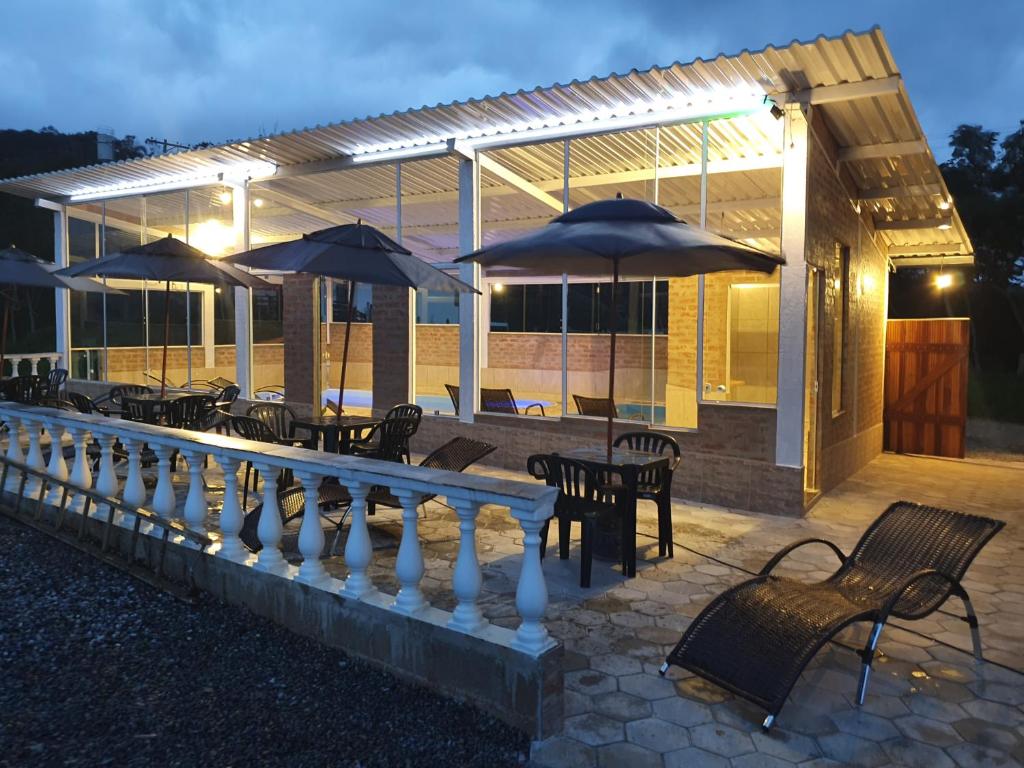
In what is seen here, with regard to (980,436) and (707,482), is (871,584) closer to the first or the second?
(707,482)

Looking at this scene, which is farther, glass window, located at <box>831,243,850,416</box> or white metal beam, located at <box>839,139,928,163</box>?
glass window, located at <box>831,243,850,416</box>

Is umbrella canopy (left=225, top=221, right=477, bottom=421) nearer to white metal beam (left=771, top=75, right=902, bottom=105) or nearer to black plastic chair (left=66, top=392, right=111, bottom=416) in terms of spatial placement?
black plastic chair (left=66, top=392, right=111, bottom=416)

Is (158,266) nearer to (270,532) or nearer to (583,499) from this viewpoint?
(270,532)

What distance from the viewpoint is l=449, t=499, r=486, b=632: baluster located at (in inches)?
110

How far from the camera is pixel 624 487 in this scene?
4.41 metres

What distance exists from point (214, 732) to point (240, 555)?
1191 mm

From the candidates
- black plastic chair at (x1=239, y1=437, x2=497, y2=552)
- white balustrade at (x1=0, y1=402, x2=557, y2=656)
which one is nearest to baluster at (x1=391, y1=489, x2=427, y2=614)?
white balustrade at (x1=0, y1=402, x2=557, y2=656)

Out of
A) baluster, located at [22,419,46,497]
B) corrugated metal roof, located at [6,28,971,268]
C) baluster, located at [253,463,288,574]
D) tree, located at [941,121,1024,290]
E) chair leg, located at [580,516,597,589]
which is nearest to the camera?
baluster, located at [253,463,288,574]

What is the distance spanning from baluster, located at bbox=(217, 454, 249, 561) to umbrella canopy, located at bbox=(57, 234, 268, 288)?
11.8 ft

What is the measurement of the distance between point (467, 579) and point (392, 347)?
641 centimetres

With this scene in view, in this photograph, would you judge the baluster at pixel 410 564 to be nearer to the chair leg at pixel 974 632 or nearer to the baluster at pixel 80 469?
the chair leg at pixel 974 632

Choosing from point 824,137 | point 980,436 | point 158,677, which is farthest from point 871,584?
point 980,436

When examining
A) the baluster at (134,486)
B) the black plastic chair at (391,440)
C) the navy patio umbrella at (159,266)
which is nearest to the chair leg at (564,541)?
the black plastic chair at (391,440)

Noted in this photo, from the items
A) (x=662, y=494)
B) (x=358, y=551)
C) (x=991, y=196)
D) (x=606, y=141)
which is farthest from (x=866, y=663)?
(x=991, y=196)
